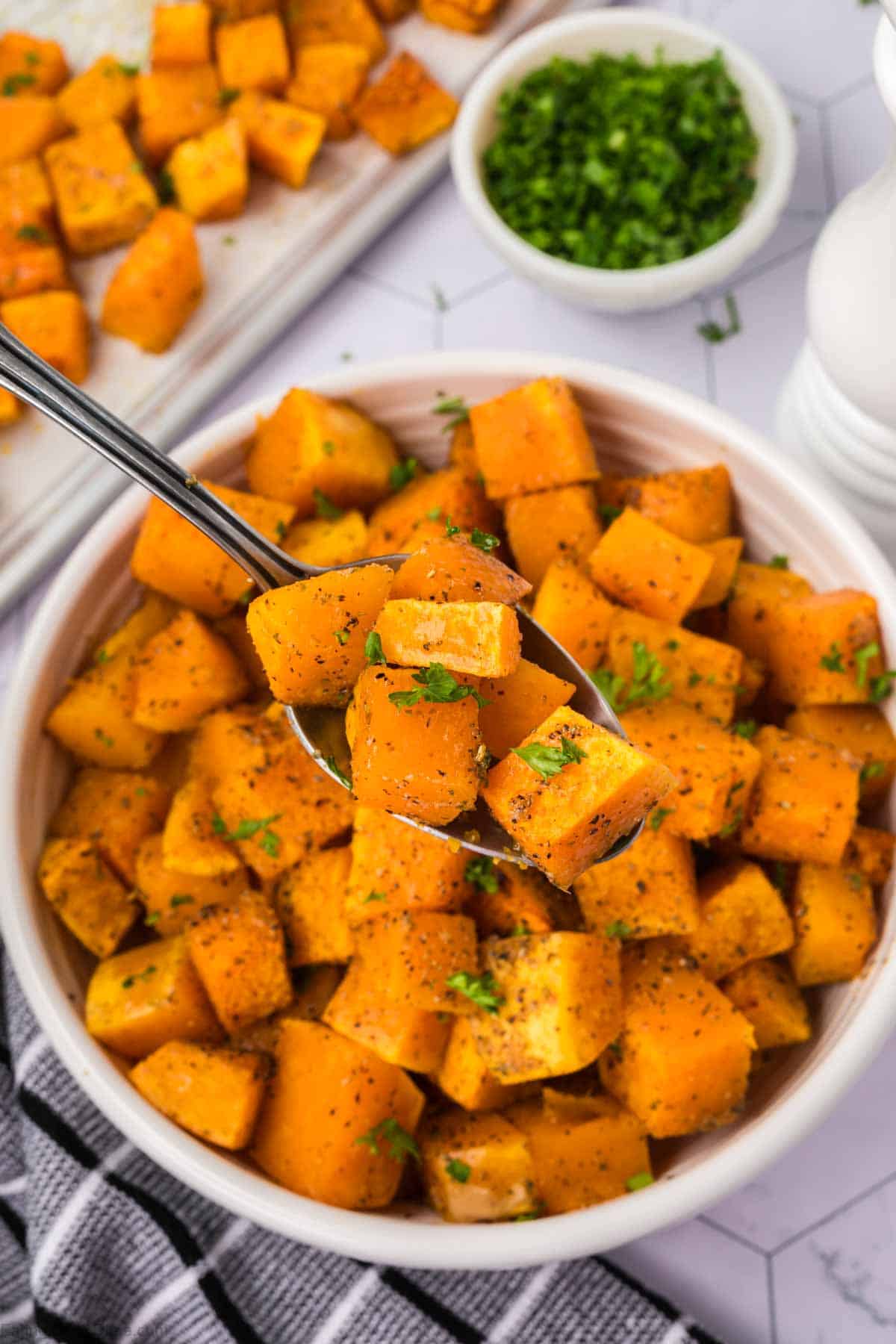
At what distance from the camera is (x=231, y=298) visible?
6.77ft

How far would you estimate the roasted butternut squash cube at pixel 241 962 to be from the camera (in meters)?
1.39

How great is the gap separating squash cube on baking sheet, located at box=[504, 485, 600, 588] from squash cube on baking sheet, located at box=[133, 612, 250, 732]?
388mm

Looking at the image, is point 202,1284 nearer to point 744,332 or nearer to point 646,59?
point 744,332

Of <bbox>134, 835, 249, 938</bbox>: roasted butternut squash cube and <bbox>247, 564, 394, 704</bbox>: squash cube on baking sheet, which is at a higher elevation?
<bbox>247, 564, 394, 704</bbox>: squash cube on baking sheet

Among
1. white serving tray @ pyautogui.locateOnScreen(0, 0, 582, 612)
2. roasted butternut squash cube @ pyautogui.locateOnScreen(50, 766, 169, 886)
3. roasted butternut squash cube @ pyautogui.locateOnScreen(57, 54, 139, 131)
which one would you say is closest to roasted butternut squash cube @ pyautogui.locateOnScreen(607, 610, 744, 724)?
roasted butternut squash cube @ pyautogui.locateOnScreen(50, 766, 169, 886)

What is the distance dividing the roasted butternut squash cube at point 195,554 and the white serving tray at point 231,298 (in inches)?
18.8

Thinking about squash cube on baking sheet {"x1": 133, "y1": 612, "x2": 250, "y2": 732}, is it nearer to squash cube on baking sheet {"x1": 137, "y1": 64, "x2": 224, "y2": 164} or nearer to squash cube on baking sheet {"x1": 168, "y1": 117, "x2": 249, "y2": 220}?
squash cube on baking sheet {"x1": 168, "y1": 117, "x2": 249, "y2": 220}

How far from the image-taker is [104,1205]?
1.50 m

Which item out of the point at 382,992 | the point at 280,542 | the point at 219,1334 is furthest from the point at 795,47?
the point at 219,1334

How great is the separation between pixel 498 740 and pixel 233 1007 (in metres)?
0.48

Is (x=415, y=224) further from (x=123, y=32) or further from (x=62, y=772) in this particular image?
(x=62, y=772)

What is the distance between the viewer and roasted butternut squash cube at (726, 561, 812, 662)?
152 centimetres

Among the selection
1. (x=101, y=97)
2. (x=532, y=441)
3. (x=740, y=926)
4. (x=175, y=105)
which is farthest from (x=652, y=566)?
(x=101, y=97)

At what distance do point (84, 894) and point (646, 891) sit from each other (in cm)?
66
